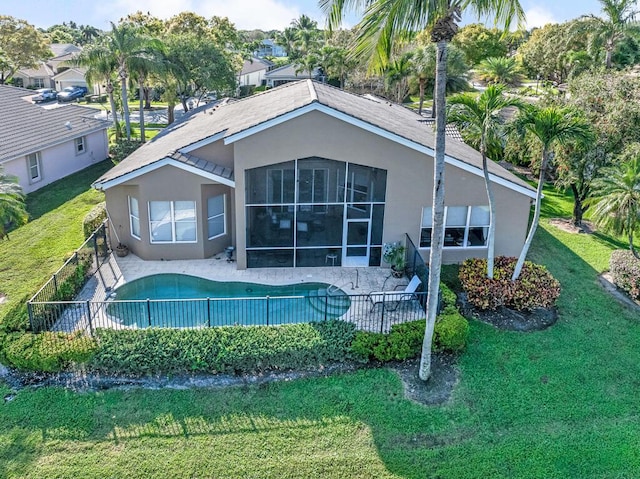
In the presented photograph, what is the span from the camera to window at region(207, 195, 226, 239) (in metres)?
19.6

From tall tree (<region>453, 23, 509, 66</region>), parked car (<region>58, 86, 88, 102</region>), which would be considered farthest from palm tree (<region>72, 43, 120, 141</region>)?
tall tree (<region>453, 23, 509, 66</region>)

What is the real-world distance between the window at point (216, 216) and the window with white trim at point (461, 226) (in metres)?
7.78

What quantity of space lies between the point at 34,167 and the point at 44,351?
19.0 metres

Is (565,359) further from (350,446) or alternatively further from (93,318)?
(93,318)

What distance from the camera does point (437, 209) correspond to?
11656mm

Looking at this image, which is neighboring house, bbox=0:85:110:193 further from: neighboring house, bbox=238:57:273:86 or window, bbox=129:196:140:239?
neighboring house, bbox=238:57:273:86

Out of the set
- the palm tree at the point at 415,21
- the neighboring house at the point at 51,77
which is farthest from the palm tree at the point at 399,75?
the neighboring house at the point at 51,77

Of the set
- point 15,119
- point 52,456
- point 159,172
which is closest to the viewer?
point 52,456

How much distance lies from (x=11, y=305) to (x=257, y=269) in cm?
806

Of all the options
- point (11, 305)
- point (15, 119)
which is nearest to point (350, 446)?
point (11, 305)

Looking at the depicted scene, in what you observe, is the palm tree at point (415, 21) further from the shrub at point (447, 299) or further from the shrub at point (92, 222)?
the shrub at point (92, 222)

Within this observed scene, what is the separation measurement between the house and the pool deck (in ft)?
1.39

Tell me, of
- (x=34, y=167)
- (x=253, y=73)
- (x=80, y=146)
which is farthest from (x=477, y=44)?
(x=34, y=167)

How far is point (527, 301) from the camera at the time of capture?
53.0 ft
